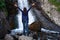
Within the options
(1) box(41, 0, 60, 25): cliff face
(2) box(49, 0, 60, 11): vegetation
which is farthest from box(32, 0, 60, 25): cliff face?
(2) box(49, 0, 60, 11): vegetation

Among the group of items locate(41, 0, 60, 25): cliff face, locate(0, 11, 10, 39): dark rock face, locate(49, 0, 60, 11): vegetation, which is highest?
locate(49, 0, 60, 11): vegetation

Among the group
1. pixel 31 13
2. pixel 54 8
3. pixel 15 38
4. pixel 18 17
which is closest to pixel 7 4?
pixel 18 17

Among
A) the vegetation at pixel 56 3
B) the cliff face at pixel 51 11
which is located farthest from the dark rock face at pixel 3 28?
the vegetation at pixel 56 3

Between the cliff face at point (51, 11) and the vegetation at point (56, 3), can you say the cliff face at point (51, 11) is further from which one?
the vegetation at point (56, 3)

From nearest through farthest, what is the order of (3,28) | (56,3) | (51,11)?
(3,28) → (51,11) → (56,3)

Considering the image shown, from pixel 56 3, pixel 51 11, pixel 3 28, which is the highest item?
pixel 56 3

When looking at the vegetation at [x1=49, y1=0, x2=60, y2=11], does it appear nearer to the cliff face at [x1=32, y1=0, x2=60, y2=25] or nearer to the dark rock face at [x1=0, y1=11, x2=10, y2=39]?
the cliff face at [x1=32, y1=0, x2=60, y2=25]

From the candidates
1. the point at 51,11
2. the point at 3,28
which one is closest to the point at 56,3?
the point at 51,11

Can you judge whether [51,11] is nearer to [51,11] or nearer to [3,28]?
[51,11]

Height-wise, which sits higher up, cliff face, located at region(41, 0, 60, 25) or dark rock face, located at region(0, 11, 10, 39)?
cliff face, located at region(41, 0, 60, 25)

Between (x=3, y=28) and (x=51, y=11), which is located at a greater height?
(x=51, y=11)

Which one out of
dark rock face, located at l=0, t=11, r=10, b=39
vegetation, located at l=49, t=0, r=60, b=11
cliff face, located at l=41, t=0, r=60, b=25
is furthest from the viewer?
vegetation, located at l=49, t=0, r=60, b=11

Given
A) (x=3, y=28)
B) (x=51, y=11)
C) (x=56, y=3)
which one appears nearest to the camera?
(x=3, y=28)

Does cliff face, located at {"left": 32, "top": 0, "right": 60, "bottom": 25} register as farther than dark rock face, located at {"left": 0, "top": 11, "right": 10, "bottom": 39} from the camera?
Yes
